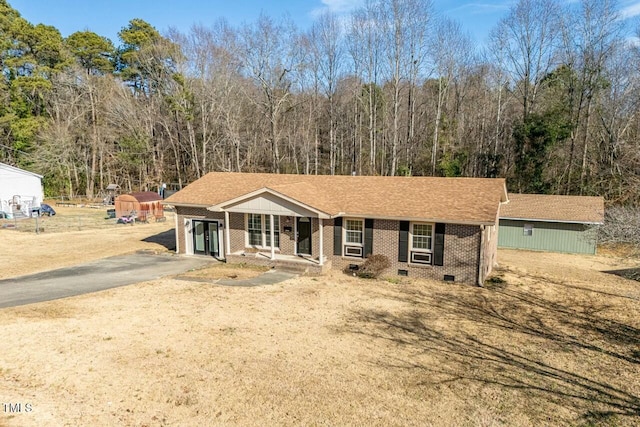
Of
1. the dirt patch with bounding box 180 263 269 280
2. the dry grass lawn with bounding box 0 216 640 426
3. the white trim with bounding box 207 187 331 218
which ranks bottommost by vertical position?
the dry grass lawn with bounding box 0 216 640 426

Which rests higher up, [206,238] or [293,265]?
[206,238]

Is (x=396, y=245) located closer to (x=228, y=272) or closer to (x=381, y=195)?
(x=381, y=195)

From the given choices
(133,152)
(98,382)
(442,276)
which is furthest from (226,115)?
(98,382)

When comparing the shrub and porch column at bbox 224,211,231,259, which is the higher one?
porch column at bbox 224,211,231,259

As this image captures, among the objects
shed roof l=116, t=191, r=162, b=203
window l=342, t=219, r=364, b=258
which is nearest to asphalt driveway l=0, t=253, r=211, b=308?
window l=342, t=219, r=364, b=258

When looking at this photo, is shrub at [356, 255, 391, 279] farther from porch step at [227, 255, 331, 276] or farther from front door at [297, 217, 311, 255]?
front door at [297, 217, 311, 255]

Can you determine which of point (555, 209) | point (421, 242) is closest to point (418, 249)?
point (421, 242)

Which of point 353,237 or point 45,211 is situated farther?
point 45,211
